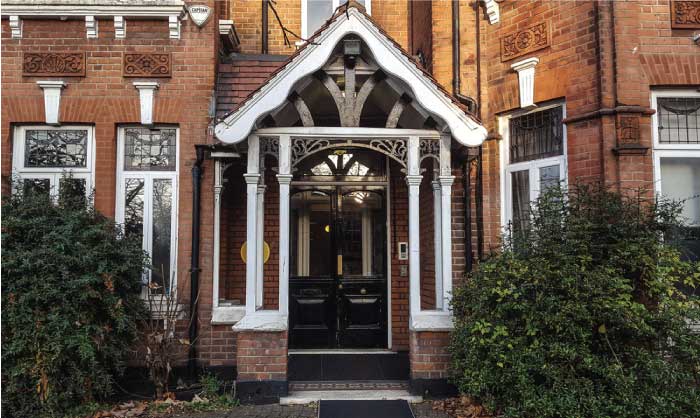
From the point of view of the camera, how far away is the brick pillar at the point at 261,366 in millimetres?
5395

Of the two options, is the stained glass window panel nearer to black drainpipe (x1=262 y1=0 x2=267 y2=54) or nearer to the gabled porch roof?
the gabled porch roof

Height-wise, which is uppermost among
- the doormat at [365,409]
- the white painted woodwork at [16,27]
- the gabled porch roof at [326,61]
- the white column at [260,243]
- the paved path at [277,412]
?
the white painted woodwork at [16,27]

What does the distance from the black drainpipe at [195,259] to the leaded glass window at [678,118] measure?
19.0ft

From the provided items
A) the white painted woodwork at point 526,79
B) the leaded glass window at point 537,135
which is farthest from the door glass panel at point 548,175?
the white painted woodwork at point 526,79

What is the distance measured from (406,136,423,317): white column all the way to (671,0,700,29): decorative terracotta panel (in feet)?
11.4

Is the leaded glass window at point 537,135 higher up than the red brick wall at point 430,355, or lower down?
higher up

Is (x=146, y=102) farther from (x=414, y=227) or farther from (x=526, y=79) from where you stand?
(x=526, y=79)

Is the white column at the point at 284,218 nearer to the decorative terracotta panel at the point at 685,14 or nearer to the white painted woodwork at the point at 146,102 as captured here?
the white painted woodwork at the point at 146,102

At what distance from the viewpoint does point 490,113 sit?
6680 millimetres

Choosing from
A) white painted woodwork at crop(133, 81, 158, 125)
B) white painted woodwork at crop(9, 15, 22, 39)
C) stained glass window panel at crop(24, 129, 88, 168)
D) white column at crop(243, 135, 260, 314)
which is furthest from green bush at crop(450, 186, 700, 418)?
white painted woodwork at crop(9, 15, 22, 39)

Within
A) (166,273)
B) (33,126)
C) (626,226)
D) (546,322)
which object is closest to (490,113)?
(626,226)

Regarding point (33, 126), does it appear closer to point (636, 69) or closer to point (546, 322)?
point (546, 322)

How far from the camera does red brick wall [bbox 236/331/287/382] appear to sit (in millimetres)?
5406

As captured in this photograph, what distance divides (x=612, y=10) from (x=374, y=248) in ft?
15.1
